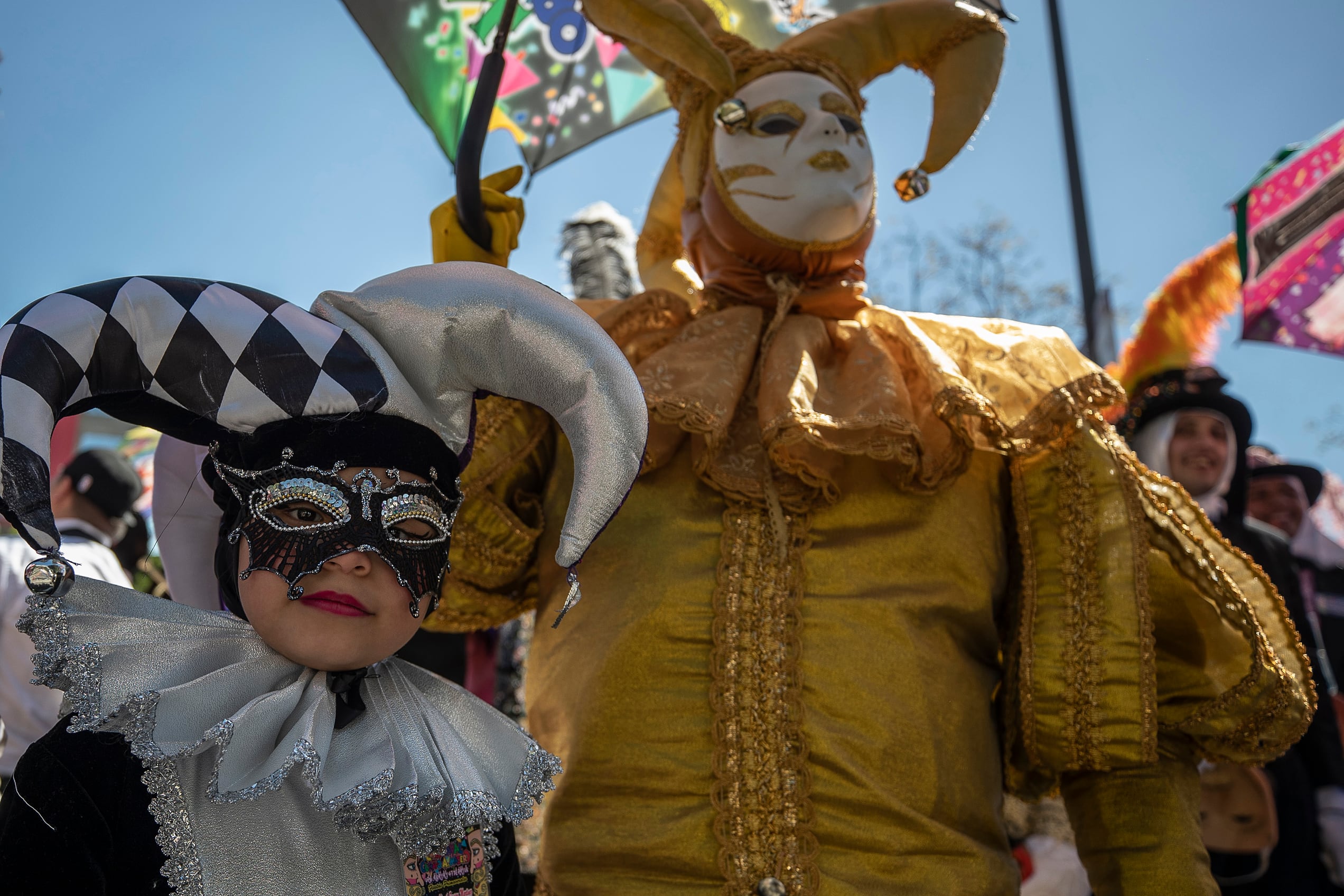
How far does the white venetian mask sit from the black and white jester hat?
0.75 metres

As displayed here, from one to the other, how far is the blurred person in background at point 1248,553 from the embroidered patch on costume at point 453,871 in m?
2.63

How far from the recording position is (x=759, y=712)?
2049mm

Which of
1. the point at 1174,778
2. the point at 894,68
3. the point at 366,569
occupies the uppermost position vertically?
the point at 894,68

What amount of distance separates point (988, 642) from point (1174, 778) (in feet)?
1.33

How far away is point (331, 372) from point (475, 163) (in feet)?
2.41

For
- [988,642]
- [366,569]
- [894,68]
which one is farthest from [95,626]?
[894,68]

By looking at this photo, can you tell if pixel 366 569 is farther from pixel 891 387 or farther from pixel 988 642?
pixel 988 642

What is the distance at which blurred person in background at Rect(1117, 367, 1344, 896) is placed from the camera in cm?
351

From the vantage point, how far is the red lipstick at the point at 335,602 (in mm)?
1659

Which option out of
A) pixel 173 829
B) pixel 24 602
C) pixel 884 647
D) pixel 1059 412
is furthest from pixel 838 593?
pixel 24 602

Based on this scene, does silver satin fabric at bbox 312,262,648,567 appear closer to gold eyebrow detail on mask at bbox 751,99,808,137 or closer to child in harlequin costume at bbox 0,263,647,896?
child in harlequin costume at bbox 0,263,647,896

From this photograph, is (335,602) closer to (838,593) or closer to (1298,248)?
(838,593)

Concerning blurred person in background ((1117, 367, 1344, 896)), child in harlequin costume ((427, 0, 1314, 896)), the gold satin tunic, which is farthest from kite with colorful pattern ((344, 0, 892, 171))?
blurred person in background ((1117, 367, 1344, 896))

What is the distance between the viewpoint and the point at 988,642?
2299mm
